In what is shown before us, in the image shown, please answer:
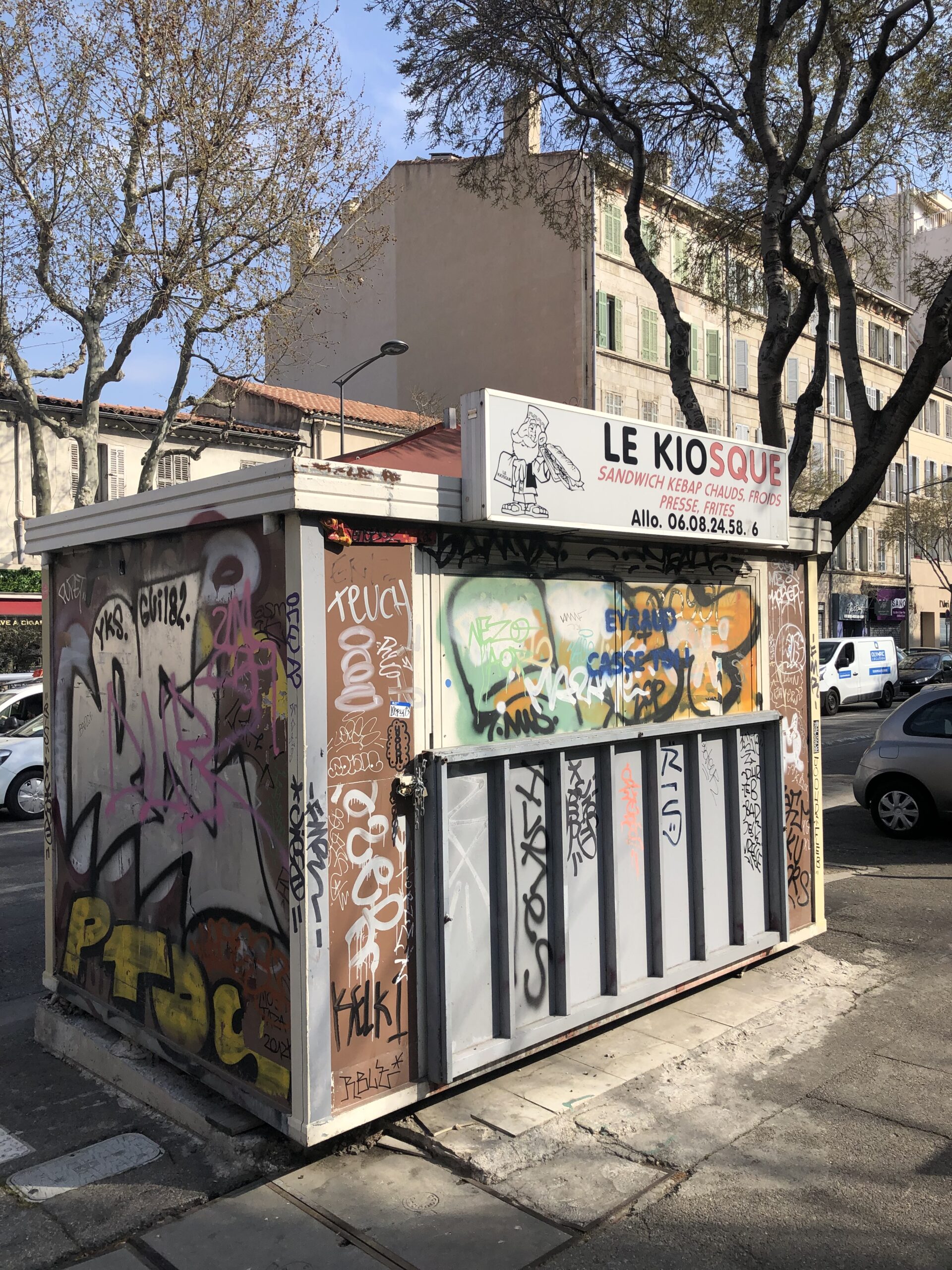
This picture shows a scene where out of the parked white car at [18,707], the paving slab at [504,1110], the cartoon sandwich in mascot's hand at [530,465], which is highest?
the cartoon sandwich in mascot's hand at [530,465]

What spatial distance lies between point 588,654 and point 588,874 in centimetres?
111

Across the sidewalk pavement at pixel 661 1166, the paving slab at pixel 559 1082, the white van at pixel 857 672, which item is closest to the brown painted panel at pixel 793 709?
the sidewalk pavement at pixel 661 1166

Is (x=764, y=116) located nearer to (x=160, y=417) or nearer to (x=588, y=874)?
(x=588, y=874)

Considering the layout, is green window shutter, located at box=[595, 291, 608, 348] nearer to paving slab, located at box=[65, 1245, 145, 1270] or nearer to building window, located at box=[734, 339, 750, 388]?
building window, located at box=[734, 339, 750, 388]

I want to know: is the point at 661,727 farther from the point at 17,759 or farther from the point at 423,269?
the point at 423,269

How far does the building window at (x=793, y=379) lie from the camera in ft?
133

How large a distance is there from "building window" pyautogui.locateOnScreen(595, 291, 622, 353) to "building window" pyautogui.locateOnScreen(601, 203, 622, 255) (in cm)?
146

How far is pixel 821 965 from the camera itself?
21.7ft

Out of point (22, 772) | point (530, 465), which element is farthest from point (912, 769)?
point (22, 772)

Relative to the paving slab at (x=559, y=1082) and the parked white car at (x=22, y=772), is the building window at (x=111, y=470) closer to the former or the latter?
the parked white car at (x=22, y=772)

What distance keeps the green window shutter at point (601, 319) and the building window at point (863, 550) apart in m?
17.8

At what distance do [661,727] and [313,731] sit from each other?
2.27 metres

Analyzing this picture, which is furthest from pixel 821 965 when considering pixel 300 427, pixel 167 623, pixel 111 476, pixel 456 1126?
pixel 300 427

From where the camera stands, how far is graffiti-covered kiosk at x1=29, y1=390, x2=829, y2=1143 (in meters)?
4.21
